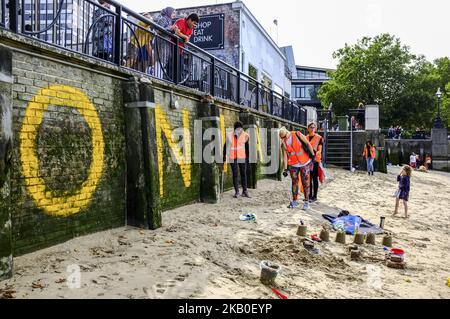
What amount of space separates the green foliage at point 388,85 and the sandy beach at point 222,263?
29.6 metres

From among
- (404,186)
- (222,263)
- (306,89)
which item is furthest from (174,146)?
(306,89)

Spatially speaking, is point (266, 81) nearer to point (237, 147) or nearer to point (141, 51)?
point (237, 147)

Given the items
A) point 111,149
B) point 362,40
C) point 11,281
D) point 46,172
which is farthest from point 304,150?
point 362,40

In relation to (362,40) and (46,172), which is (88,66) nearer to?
(46,172)

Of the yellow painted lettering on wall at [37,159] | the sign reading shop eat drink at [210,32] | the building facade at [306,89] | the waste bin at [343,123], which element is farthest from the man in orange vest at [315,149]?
the building facade at [306,89]

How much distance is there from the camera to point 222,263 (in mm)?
4953

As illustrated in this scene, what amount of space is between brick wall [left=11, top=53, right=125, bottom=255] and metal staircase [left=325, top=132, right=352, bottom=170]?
18334 millimetres

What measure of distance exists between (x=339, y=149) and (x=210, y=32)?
34.0 feet

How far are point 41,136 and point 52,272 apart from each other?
174 cm

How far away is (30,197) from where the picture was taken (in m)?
4.73

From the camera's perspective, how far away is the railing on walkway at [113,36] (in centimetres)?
524

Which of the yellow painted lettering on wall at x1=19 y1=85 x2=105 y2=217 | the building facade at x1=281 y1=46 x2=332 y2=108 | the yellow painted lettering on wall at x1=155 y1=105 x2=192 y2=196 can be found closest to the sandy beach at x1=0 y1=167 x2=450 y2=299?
the yellow painted lettering on wall at x1=19 y1=85 x2=105 y2=217

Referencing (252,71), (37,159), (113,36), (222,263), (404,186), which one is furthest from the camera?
(252,71)

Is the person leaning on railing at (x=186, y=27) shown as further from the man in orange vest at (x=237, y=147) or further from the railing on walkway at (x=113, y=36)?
the man in orange vest at (x=237, y=147)
